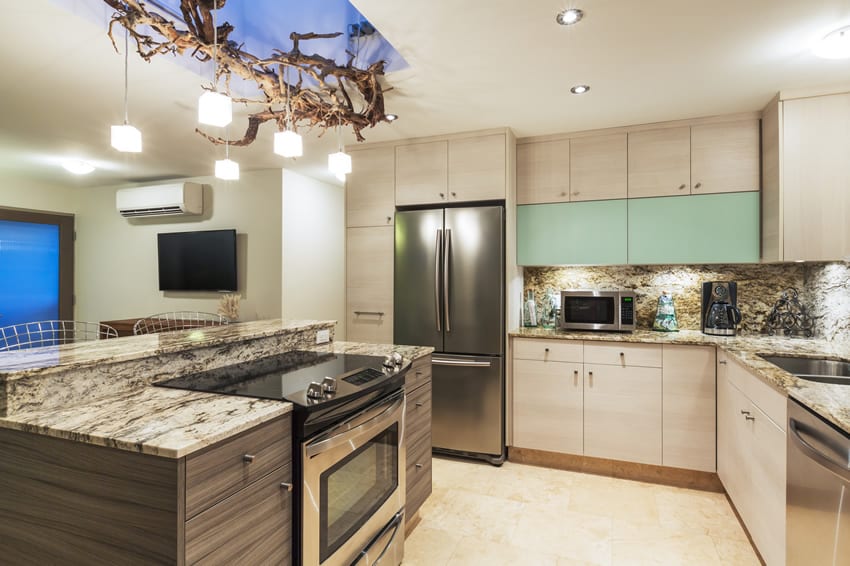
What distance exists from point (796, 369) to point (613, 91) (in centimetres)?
180

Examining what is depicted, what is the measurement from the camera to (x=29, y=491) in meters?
1.18

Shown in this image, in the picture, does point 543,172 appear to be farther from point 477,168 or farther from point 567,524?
point 567,524

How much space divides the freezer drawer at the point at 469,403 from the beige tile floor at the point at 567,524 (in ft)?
0.74

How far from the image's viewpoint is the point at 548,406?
3.20 meters

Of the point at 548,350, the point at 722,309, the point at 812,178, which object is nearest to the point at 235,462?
the point at 548,350

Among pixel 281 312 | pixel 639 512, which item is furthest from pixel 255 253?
pixel 639 512

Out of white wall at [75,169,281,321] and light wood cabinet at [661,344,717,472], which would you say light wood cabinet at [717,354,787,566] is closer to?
light wood cabinet at [661,344,717,472]

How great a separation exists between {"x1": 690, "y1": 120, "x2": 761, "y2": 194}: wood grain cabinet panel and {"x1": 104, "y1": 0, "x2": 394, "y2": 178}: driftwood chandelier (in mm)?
2145

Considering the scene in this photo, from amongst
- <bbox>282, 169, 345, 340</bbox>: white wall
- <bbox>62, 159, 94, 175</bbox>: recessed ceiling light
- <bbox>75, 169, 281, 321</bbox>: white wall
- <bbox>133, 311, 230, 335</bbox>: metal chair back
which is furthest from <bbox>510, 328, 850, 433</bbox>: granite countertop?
<bbox>62, 159, 94, 175</bbox>: recessed ceiling light

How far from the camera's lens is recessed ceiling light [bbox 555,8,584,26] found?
6.12 ft

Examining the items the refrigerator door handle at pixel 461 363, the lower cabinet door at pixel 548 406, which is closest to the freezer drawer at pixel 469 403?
the refrigerator door handle at pixel 461 363

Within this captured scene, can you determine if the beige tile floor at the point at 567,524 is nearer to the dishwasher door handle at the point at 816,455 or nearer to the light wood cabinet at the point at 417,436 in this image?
the light wood cabinet at the point at 417,436

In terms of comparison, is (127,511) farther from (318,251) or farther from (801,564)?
(318,251)

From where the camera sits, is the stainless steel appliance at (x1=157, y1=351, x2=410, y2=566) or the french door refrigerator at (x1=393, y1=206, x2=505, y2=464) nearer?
the stainless steel appliance at (x1=157, y1=351, x2=410, y2=566)
